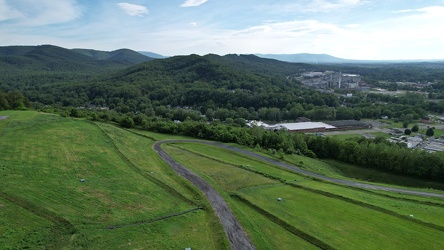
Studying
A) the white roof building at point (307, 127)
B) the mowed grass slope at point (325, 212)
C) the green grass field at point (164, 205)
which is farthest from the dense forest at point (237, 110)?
the green grass field at point (164, 205)

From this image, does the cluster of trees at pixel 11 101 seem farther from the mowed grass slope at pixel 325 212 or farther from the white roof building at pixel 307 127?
the white roof building at pixel 307 127

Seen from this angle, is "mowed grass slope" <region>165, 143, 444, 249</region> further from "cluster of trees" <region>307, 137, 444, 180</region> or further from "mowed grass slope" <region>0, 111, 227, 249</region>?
"cluster of trees" <region>307, 137, 444, 180</region>

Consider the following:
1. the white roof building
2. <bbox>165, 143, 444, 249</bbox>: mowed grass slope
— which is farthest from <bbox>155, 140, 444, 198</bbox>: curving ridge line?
the white roof building

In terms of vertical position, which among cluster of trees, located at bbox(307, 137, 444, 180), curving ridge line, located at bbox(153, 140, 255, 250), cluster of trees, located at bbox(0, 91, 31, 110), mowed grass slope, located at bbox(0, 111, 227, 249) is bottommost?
cluster of trees, located at bbox(307, 137, 444, 180)

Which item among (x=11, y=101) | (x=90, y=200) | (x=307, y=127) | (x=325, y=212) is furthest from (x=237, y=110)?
(x=90, y=200)

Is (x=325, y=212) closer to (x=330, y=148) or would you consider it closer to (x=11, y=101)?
(x=330, y=148)

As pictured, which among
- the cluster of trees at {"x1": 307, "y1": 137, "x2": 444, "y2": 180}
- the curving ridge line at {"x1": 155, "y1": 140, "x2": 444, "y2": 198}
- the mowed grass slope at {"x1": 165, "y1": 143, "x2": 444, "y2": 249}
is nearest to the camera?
the mowed grass slope at {"x1": 165, "y1": 143, "x2": 444, "y2": 249}
